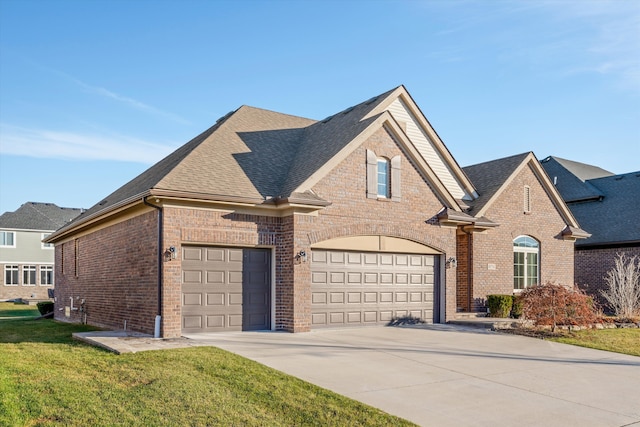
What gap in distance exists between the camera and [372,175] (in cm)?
1633

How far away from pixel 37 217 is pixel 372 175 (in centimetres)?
4269

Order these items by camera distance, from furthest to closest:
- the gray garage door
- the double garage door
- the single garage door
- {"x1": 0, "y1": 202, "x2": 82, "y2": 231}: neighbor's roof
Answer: {"x1": 0, "y1": 202, "x2": 82, "y2": 231}: neighbor's roof < the gray garage door < the double garage door < the single garage door

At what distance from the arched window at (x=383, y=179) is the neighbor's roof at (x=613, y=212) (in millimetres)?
14193

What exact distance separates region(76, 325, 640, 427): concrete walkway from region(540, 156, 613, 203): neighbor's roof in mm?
17357

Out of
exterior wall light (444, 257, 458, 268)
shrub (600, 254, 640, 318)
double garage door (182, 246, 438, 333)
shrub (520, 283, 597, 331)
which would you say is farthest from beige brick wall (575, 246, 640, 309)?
double garage door (182, 246, 438, 333)

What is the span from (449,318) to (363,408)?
11.1 meters

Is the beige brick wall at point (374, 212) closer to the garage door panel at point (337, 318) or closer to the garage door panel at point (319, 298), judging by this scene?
the garage door panel at point (319, 298)

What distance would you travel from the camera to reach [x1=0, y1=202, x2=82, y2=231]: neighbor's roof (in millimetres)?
47438

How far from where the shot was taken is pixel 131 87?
16.8 meters

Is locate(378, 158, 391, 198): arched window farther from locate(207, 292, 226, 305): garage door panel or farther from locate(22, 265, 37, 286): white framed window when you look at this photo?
locate(22, 265, 37, 286): white framed window

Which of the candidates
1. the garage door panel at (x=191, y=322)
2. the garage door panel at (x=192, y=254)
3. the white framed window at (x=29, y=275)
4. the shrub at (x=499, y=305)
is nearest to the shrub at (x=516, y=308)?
the shrub at (x=499, y=305)

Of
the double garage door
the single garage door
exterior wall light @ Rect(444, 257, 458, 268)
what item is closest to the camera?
the single garage door

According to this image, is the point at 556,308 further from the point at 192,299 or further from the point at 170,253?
the point at 170,253

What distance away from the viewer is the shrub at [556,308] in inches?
635
